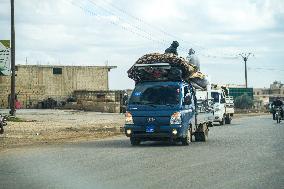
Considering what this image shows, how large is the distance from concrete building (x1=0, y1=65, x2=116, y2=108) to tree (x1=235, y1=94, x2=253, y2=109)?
2632 centimetres

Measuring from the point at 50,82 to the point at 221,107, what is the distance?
127 ft

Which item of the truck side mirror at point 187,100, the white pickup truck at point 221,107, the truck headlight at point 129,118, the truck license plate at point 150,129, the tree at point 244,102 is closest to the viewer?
the truck license plate at point 150,129

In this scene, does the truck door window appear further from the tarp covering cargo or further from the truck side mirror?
the tarp covering cargo

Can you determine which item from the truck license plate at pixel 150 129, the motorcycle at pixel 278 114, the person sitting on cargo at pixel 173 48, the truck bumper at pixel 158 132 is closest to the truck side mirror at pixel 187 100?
the truck bumper at pixel 158 132

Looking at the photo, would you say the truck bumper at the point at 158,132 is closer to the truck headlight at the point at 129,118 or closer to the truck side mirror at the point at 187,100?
the truck headlight at the point at 129,118

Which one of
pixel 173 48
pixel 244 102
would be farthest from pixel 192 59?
pixel 244 102

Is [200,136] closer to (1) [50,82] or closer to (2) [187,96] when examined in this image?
(2) [187,96]

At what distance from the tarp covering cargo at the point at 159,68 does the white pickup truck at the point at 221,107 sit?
578 inches

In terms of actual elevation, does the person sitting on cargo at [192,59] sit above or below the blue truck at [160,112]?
above

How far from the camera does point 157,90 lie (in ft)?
59.2

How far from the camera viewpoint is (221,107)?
1394 inches

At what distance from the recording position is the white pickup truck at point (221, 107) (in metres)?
34.3

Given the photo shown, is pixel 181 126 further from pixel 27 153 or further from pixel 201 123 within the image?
pixel 27 153

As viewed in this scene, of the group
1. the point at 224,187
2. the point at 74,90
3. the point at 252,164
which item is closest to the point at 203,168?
the point at 252,164
